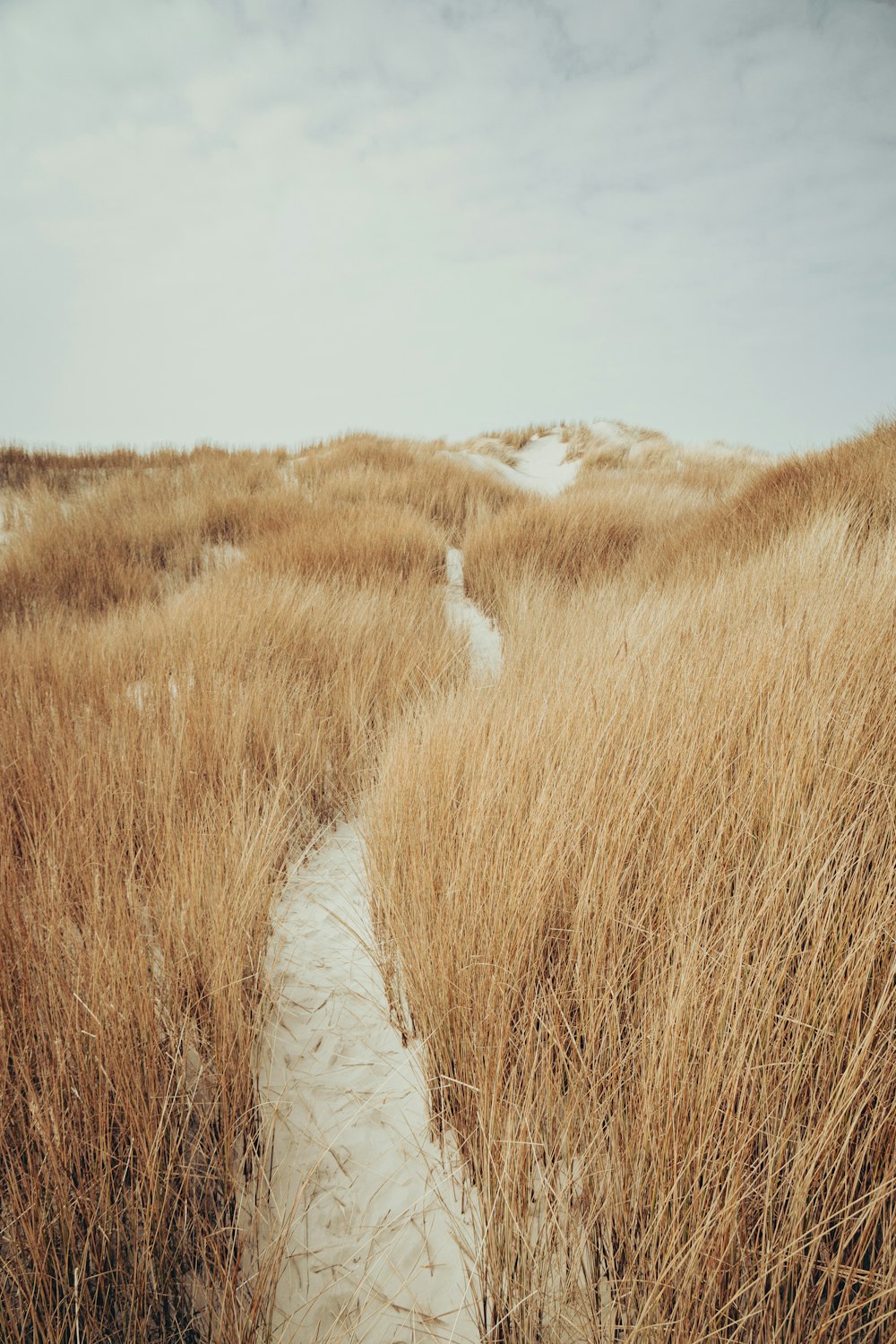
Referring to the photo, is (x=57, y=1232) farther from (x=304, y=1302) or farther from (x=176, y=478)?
(x=176, y=478)

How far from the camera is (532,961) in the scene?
1.00 meters

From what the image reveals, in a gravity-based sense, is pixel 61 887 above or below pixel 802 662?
below

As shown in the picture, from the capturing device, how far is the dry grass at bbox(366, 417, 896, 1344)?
647mm

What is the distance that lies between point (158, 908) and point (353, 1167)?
59cm

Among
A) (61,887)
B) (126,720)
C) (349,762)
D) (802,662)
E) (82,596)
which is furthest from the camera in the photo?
(82,596)

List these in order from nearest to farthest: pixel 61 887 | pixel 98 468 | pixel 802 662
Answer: pixel 61 887, pixel 802 662, pixel 98 468

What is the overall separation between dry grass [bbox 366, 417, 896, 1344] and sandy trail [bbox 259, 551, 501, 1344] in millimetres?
87

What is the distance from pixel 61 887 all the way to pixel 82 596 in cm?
346

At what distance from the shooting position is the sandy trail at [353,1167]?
79 centimetres

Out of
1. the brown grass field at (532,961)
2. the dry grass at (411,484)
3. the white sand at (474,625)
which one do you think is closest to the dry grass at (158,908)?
the brown grass field at (532,961)

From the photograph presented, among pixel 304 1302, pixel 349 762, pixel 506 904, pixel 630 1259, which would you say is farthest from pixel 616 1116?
pixel 349 762

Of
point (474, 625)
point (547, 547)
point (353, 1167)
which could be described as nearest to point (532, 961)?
point (353, 1167)

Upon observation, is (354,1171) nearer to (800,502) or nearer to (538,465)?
(800,502)

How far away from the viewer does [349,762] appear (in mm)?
2104
